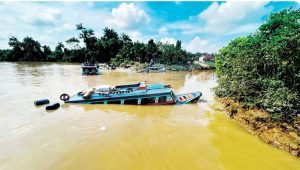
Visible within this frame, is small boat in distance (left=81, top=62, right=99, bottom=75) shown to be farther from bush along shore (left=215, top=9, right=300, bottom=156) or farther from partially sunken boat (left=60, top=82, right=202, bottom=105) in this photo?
bush along shore (left=215, top=9, right=300, bottom=156)

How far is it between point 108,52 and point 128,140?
244 ft

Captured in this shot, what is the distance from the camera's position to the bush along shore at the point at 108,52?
6259cm

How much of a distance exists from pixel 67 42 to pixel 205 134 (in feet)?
289

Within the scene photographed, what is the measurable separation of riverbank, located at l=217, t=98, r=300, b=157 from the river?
1.10ft

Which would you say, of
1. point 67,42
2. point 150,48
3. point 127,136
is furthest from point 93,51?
point 127,136

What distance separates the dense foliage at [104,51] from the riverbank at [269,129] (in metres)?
43.6

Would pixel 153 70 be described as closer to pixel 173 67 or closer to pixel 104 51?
pixel 173 67

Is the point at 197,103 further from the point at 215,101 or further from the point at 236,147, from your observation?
the point at 236,147

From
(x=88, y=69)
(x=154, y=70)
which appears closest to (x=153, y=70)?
(x=154, y=70)

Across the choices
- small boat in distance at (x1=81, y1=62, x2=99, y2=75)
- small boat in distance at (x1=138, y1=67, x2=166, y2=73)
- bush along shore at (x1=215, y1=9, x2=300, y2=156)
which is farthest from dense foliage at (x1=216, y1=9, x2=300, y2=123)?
small boat in distance at (x1=138, y1=67, x2=166, y2=73)

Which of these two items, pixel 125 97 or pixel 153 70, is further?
pixel 153 70

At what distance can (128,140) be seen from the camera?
34.2ft

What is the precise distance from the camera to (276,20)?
52.5ft

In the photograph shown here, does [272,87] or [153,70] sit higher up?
[272,87]
